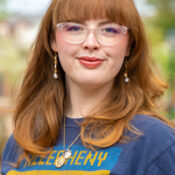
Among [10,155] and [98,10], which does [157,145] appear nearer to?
[98,10]

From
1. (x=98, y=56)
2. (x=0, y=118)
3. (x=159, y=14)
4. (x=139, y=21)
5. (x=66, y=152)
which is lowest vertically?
(x=0, y=118)

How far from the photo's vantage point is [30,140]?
2.24 m

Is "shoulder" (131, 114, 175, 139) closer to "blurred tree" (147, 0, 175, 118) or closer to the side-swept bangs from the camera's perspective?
the side-swept bangs

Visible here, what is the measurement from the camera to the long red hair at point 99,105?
6.41 feet

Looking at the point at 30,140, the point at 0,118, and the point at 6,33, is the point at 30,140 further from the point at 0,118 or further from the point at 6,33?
the point at 6,33

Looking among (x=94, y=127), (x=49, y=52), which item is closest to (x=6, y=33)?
(x=49, y=52)

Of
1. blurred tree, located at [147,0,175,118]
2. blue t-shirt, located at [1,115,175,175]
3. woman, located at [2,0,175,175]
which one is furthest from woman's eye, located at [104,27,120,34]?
blurred tree, located at [147,0,175,118]

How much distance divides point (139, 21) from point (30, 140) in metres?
0.95

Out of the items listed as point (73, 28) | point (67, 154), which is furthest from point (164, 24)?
point (67, 154)

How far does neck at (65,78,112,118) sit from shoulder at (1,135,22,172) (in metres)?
0.42

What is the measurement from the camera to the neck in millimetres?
2150

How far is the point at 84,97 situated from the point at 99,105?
0.11m

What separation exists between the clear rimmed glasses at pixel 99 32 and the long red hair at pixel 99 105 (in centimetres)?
4

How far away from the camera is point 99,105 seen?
2139 mm
